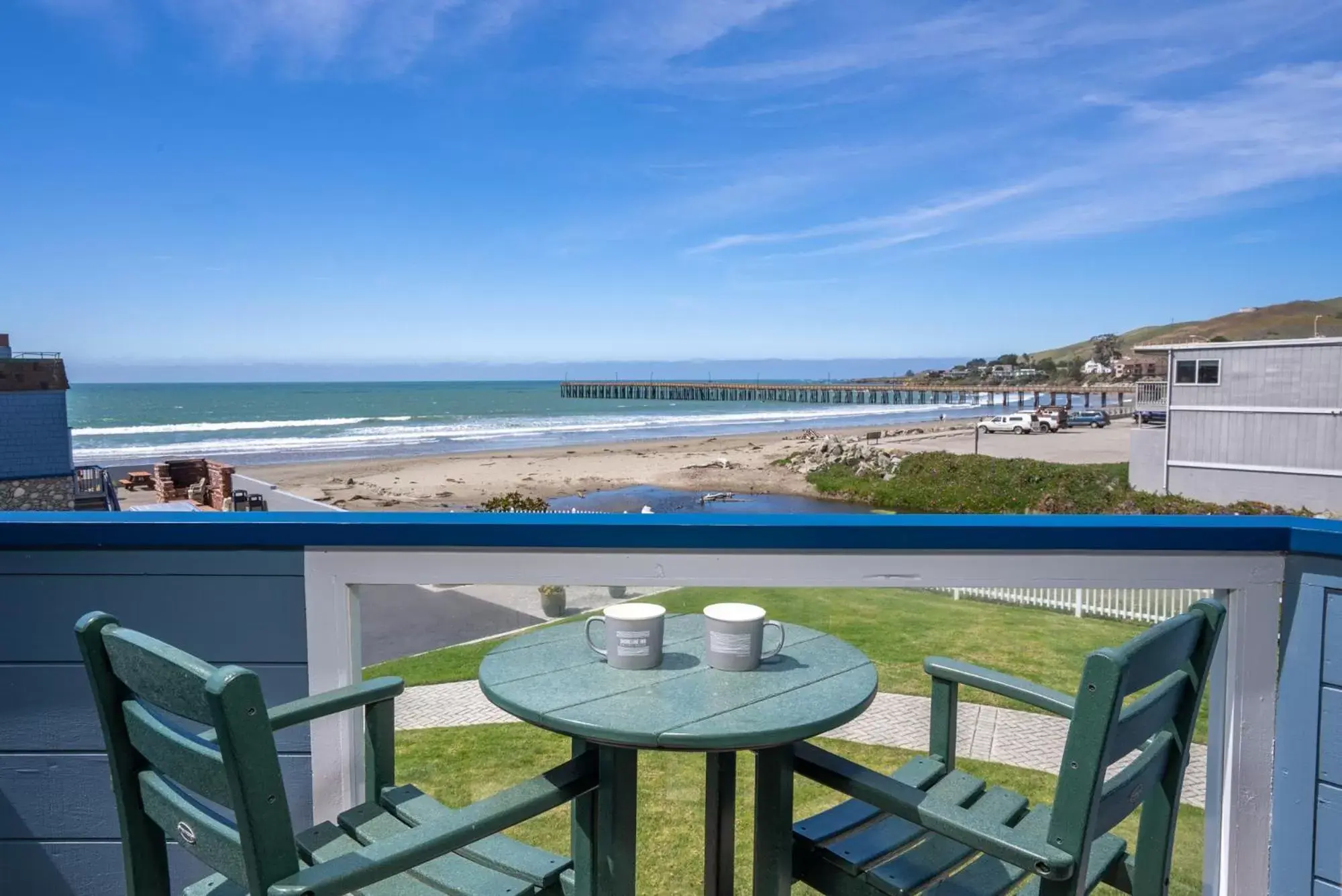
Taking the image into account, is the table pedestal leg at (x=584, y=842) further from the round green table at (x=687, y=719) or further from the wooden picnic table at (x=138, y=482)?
the wooden picnic table at (x=138, y=482)

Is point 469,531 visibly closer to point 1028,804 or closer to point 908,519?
point 908,519

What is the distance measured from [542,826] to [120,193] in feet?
254

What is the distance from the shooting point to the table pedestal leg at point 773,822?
1.39 m

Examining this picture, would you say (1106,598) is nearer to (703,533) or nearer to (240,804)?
(703,533)

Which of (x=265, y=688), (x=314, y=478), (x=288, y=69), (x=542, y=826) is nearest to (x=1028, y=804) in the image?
(x=542, y=826)

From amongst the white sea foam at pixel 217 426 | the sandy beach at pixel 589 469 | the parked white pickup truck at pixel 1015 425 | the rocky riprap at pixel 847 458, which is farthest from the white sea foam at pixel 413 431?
the rocky riprap at pixel 847 458

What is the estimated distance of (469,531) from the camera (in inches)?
64.2

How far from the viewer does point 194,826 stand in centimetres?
105

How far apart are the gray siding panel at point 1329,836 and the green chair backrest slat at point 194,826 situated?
1.83 m

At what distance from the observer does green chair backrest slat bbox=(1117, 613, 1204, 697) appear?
1.04 m

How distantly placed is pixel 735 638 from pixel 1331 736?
114cm

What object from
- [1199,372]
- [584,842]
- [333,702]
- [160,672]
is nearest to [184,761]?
[160,672]

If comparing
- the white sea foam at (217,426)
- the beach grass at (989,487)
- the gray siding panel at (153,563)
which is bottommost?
the beach grass at (989,487)

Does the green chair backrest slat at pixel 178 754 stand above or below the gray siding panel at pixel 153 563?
below
